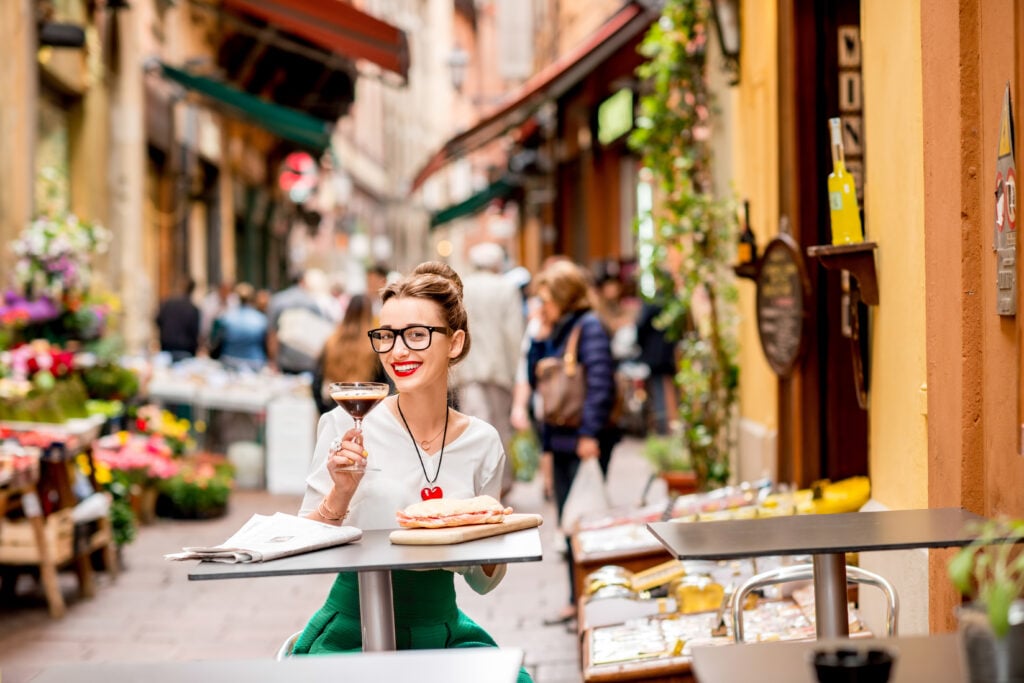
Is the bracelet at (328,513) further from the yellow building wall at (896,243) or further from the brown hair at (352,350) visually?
the brown hair at (352,350)

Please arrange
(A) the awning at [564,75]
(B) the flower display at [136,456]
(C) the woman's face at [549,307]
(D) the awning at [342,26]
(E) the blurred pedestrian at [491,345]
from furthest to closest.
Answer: (A) the awning at [564,75], (D) the awning at [342,26], (E) the blurred pedestrian at [491,345], (B) the flower display at [136,456], (C) the woman's face at [549,307]

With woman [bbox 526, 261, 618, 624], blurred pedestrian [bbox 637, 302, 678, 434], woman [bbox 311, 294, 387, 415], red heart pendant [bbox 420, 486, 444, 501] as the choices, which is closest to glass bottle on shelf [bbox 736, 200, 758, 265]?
→ woman [bbox 526, 261, 618, 624]

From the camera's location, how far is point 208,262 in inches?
865

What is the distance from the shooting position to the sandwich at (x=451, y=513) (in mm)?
3328

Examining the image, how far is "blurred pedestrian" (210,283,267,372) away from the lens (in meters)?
14.9

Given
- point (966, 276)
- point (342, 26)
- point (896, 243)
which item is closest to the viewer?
point (966, 276)

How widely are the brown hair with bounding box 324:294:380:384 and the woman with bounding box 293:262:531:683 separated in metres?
5.69

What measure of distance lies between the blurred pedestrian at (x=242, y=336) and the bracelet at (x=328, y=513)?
37.1 feet

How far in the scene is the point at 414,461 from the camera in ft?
12.4

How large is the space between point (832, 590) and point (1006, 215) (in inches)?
41.4

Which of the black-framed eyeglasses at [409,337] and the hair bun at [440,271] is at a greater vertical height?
the hair bun at [440,271]

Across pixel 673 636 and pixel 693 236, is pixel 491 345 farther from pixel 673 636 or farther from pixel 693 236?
pixel 673 636

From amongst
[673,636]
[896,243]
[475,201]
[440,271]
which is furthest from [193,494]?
[475,201]

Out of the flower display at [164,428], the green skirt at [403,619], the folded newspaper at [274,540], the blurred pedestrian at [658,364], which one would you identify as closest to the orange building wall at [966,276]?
the green skirt at [403,619]
